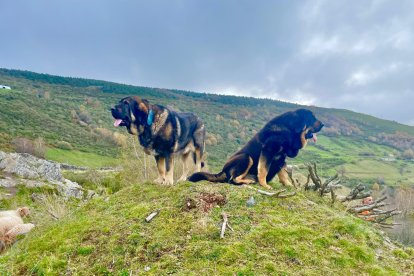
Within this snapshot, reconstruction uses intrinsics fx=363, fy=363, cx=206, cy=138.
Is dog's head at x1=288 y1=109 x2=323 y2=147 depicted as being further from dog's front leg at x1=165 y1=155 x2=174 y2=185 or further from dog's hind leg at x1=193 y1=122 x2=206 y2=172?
dog's front leg at x1=165 y1=155 x2=174 y2=185

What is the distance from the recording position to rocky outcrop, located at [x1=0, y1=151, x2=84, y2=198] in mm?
40000

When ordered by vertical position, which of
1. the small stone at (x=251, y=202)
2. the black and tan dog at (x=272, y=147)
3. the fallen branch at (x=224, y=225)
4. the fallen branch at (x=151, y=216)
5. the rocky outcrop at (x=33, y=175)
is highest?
the black and tan dog at (x=272, y=147)

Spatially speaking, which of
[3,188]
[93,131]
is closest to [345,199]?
[3,188]

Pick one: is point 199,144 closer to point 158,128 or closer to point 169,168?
point 169,168

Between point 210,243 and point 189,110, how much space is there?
4630 inches

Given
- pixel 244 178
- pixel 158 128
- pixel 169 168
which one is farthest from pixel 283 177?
pixel 158 128

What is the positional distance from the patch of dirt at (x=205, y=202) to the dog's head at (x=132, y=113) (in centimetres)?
250

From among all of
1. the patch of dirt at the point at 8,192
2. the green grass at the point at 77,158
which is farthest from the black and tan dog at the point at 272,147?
the green grass at the point at 77,158

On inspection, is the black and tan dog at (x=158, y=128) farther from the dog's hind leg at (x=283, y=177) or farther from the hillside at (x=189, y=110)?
the hillside at (x=189, y=110)

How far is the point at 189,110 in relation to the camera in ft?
406

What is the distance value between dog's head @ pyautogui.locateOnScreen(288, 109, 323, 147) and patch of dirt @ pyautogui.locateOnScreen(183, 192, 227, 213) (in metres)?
3.21

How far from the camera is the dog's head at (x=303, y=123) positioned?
10281 millimetres

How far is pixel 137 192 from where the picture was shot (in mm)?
10086

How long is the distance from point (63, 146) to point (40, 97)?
44.4 metres
